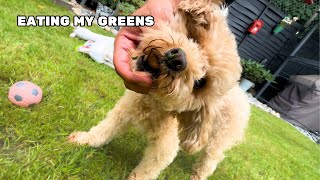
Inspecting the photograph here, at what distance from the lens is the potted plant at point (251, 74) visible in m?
8.92

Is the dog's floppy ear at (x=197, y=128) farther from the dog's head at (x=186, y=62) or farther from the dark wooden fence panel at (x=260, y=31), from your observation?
the dark wooden fence panel at (x=260, y=31)

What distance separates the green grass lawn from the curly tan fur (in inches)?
7.3

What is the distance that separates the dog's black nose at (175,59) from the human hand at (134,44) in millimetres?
157

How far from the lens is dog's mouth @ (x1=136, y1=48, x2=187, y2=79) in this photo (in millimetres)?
1569

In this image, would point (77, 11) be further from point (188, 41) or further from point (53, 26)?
point (188, 41)

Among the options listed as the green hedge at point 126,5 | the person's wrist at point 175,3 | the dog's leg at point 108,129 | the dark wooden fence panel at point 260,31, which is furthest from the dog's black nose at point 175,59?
the dark wooden fence panel at point 260,31

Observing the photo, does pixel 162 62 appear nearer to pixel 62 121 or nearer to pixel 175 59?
pixel 175 59

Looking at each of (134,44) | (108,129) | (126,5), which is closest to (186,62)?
(134,44)

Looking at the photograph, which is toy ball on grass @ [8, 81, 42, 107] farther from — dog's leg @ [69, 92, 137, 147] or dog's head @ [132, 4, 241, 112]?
dog's head @ [132, 4, 241, 112]

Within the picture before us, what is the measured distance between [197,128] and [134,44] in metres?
0.68

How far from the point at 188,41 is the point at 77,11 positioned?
5.28 m

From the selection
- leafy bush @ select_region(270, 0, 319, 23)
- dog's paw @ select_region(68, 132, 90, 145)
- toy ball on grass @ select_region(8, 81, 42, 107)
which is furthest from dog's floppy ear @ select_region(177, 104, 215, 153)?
leafy bush @ select_region(270, 0, 319, 23)

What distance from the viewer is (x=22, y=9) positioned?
4.57 m

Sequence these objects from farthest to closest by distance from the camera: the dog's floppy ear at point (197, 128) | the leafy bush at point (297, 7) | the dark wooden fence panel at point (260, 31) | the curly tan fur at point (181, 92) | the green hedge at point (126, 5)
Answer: the leafy bush at point (297, 7) < the dark wooden fence panel at point (260, 31) < the green hedge at point (126, 5) < the dog's floppy ear at point (197, 128) < the curly tan fur at point (181, 92)
